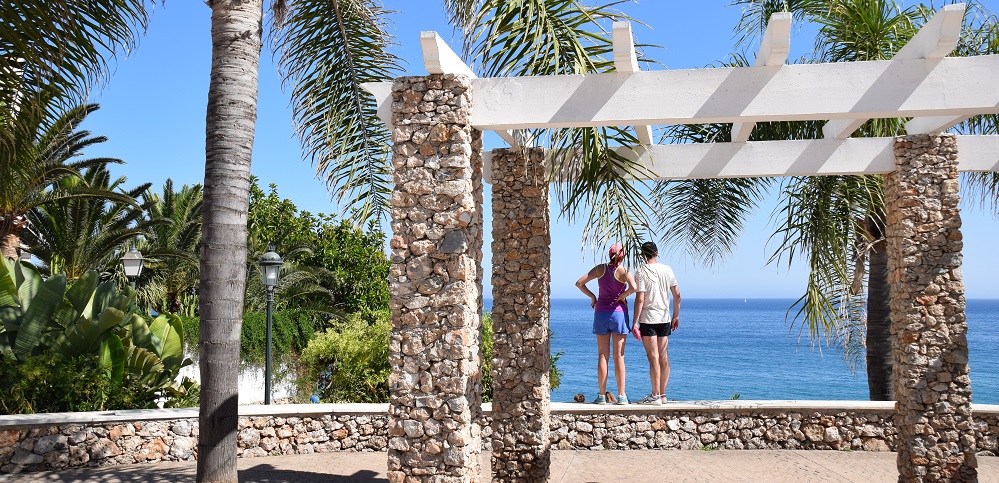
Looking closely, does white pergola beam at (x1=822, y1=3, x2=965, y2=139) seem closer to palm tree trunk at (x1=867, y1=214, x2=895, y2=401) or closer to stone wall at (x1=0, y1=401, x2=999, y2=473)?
stone wall at (x1=0, y1=401, x2=999, y2=473)

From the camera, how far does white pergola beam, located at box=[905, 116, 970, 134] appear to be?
667 centimetres

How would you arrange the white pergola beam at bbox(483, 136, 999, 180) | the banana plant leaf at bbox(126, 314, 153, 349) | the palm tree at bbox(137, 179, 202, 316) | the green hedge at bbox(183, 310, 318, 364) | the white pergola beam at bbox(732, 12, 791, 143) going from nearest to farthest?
1. the white pergola beam at bbox(732, 12, 791, 143)
2. the white pergola beam at bbox(483, 136, 999, 180)
3. the banana plant leaf at bbox(126, 314, 153, 349)
4. the green hedge at bbox(183, 310, 318, 364)
5. the palm tree at bbox(137, 179, 202, 316)

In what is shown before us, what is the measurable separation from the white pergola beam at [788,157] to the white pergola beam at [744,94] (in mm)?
1925

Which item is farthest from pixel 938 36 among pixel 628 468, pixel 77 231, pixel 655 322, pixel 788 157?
pixel 77 231

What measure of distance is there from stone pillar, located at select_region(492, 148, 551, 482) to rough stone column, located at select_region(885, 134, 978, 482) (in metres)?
3.10

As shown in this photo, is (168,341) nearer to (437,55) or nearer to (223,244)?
(223,244)

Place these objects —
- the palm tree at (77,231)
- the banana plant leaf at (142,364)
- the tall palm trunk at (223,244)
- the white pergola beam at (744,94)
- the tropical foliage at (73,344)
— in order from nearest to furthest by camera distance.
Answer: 1. the white pergola beam at (744,94)
2. the tall palm trunk at (223,244)
3. the tropical foliage at (73,344)
4. the banana plant leaf at (142,364)
5. the palm tree at (77,231)

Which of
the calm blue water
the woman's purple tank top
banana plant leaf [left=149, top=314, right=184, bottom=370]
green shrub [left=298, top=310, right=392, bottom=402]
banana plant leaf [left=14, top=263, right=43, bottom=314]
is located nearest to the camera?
the woman's purple tank top

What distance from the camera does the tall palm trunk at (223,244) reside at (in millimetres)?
5852

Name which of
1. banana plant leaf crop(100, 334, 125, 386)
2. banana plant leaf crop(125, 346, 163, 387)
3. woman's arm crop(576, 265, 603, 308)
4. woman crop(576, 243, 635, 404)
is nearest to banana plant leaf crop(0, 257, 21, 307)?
banana plant leaf crop(100, 334, 125, 386)

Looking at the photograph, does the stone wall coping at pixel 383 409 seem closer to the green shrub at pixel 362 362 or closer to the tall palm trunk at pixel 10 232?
the green shrub at pixel 362 362

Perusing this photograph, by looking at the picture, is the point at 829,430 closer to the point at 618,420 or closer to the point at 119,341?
the point at 618,420

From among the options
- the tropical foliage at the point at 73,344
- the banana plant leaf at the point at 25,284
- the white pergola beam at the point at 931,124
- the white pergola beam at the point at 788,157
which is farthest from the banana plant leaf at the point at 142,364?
the white pergola beam at the point at 931,124

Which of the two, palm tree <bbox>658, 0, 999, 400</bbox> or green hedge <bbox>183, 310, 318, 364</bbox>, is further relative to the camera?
green hedge <bbox>183, 310, 318, 364</bbox>
